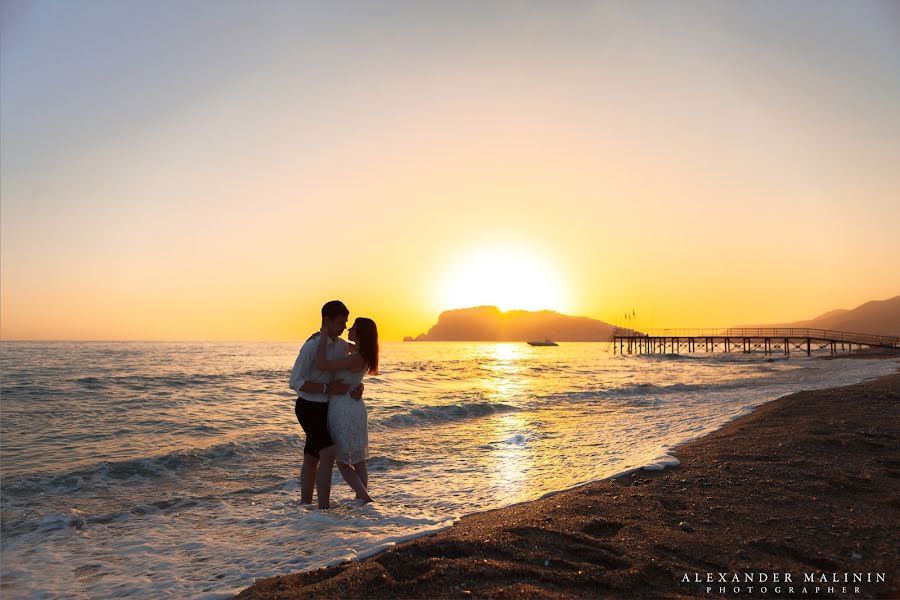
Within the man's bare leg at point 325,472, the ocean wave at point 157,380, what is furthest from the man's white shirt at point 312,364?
the ocean wave at point 157,380

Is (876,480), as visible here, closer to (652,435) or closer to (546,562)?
(546,562)

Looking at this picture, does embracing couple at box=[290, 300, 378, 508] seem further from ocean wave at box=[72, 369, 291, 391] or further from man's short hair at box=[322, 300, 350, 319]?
ocean wave at box=[72, 369, 291, 391]

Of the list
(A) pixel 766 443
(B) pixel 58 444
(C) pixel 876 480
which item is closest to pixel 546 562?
(C) pixel 876 480

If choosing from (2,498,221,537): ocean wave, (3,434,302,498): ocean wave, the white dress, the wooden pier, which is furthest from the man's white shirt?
the wooden pier

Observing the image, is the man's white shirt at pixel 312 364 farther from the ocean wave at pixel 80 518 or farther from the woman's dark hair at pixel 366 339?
the ocean wave at pixel 80 518

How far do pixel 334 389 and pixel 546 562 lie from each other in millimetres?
3062

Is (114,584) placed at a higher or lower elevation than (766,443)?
lower

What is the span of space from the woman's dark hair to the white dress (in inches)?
7.2

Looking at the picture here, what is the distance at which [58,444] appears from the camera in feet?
32.5

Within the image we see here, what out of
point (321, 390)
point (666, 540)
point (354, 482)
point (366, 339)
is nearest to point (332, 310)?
point (366, 339)

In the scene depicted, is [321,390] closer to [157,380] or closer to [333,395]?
[333,395]

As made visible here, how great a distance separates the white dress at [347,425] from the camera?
5.66 m

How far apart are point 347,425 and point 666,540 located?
3.35m

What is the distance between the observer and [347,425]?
5688mm
